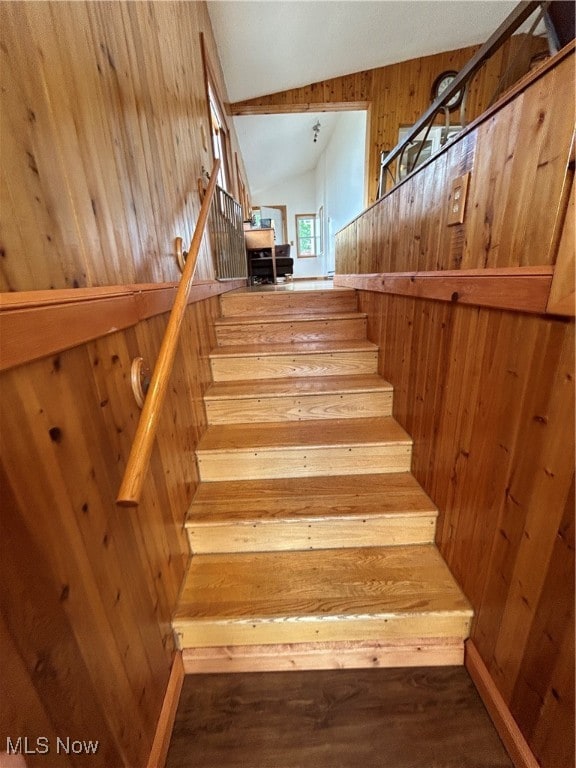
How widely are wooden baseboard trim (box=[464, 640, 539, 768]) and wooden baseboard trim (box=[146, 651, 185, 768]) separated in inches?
39.5

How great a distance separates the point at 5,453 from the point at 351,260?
10.1 ft

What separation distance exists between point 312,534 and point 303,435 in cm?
49

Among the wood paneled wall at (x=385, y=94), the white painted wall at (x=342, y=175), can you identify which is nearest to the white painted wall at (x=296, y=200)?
the white painted wall at (x=342, y=175)

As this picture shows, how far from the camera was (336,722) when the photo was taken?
1.00 metres

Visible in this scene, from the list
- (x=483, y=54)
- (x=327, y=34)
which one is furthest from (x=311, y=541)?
(x=327, y=34)

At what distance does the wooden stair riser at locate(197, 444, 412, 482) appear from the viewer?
1.58 meters

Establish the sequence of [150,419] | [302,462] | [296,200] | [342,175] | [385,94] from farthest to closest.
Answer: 1. [296,200]
2. [342,175]
3. [385,94]
4. [302,462]
5. [150,419]

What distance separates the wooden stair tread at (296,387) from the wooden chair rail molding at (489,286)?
1.96 ft

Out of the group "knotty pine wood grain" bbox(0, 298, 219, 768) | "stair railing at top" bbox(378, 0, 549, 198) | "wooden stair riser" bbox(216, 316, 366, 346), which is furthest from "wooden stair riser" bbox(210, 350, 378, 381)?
"stair railing at top" bbox(378, 0, 549, 198)

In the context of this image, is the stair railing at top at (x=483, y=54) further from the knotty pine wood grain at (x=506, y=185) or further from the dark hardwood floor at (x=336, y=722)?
the dark hardwood floor at (x=336, y=722)

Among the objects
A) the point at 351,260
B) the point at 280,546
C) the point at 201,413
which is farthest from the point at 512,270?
the point at 351,260

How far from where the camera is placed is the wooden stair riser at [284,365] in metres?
2.09

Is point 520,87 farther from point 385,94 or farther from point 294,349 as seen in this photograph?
point 385,94

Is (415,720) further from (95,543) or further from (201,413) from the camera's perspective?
(201,413)
